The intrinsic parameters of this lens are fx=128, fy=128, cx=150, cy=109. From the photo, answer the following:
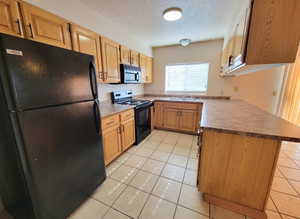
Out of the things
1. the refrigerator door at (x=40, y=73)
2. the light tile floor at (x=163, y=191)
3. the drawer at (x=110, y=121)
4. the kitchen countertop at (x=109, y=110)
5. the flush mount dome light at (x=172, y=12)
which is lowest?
the light tile floor at (x=163, y=191)

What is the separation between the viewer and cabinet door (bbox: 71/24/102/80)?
1668mm

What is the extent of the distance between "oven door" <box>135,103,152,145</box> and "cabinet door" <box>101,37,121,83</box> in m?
0.77

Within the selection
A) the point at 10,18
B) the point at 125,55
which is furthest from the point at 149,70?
the point at 10,18

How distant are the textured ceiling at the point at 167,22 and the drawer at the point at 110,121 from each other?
5.37 feet

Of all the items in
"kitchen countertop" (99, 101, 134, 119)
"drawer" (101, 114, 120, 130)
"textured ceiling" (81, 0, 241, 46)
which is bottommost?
"drawer" (101, 114, 120, 130)

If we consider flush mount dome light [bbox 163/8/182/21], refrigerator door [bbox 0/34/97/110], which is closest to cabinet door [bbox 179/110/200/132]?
flush mount dome light [bbox 163/8/182/21]

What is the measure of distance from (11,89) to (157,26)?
8.19ft

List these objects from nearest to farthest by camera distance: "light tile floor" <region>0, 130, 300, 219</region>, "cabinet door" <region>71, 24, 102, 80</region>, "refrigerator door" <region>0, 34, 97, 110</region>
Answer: "refrigerator door" <region>0, 34, 97, 110</region>, "light tile floor" <region>0, 130, 300, 219</region>, "cabinet door" <region>71, 24, 102, 80</region>

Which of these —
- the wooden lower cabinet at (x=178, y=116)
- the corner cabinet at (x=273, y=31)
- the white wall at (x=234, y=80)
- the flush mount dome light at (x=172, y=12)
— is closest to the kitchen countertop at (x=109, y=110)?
the wooden lower cabinet at (x=178, y=116)

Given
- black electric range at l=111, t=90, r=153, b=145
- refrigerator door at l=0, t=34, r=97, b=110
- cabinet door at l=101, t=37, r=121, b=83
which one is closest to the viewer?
refrigerator door at l=0, t=34, r=97, b=110

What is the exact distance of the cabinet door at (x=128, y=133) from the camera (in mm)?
2304

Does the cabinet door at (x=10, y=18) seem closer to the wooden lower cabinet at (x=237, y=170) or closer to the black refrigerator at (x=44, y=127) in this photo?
the black refrigerator at (x=44, y=127)

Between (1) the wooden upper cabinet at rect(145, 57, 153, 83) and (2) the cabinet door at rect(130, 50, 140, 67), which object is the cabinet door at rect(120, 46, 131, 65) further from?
(1) the wooden upper cabinet at rect(145, 57, 153, 83)

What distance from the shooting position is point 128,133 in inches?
96.0
